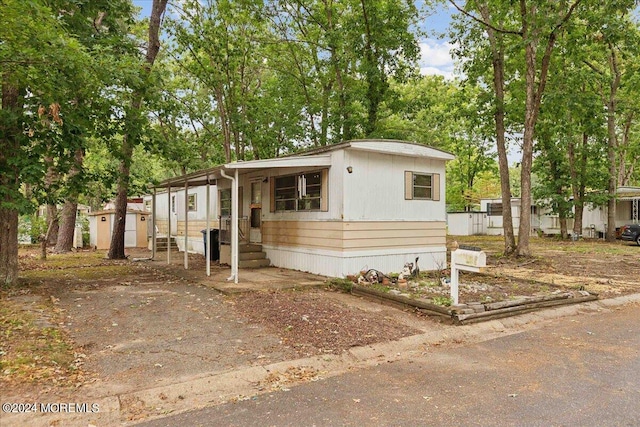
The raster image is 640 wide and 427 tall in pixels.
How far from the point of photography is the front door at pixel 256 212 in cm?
1148

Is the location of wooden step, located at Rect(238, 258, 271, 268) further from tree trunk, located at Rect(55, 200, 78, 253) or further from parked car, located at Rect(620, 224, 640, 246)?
parked car, located at Rect(620, 224, 640, 246)

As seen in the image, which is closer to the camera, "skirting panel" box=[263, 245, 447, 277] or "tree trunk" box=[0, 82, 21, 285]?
"tree trunk" box=[0, 82, 21, 285]

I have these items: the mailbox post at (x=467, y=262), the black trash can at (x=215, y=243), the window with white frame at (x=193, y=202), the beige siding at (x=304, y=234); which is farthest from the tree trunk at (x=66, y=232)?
the mailbox post at (x=467, y=262)

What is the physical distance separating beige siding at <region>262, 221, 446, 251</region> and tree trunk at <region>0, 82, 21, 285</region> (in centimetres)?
550

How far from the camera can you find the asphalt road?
10.0ft

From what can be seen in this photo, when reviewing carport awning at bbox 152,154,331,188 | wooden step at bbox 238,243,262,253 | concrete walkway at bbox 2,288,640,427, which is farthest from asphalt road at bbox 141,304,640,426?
wooden step at bbox 238,243,262,253

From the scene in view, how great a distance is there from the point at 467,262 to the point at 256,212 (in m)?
7.00

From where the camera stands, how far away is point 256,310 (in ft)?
20.4

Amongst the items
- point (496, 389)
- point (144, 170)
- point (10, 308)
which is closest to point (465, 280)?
point (496, 389)

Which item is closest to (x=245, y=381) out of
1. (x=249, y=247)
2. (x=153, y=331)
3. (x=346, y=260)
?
(x=153, y=331)

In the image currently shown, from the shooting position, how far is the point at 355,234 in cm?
879

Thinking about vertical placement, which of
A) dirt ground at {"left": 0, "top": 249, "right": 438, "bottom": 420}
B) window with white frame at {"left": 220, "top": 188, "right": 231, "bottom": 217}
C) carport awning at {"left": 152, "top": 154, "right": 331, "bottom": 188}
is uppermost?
carport awning at {"left": 152, "top": 154, "right": 331, "bottom": 188}

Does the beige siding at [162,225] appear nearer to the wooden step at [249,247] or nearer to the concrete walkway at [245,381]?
the wooden step at [249,247]

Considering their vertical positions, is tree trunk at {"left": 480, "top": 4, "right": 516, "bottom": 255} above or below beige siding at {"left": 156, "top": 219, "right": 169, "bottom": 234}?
above
